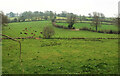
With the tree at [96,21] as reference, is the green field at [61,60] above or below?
below

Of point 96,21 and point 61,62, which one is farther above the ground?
point 96,21

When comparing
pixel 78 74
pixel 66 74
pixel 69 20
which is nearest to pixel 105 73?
pixel 78 74

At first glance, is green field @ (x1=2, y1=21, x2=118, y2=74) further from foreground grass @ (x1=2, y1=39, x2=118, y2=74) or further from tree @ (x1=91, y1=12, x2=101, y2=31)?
tree @ (x1=91, y1=12, x2=101, y2=31)

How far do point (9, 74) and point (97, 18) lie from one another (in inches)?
3382

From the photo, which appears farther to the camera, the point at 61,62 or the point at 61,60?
the point at 61,60

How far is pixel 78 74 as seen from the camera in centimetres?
1420

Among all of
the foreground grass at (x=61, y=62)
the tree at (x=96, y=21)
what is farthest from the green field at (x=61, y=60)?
the tree at (x=96, y=21)

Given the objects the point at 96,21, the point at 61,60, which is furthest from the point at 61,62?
the point at 96,21

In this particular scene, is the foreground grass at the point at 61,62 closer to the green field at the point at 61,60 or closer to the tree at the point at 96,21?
the green field at the point at 61,60

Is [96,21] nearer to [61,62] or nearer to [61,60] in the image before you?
[61,60]

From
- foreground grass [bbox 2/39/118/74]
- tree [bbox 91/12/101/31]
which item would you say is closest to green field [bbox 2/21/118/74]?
foreground grass [bbox 2/39/118/74]

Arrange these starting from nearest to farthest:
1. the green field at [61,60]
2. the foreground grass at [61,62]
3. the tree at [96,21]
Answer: the foreground grass at [61,62], the green field at [61,60], the tree at [96,21]

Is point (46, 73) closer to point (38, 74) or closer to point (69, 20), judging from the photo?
point (38, 74)

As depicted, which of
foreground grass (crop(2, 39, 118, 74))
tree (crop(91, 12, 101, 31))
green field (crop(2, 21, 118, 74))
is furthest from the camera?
tree (crop(91, 12, 101, 31))
